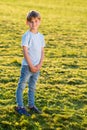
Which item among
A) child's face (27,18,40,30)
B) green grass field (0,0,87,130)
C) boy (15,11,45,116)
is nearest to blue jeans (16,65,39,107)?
boy (15,11,45,116)

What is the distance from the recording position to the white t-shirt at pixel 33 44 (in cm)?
714

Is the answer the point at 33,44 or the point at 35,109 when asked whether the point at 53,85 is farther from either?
the point at 33,44

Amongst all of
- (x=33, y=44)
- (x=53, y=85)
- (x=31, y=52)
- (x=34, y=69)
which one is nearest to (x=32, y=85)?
(x=34, y=69)

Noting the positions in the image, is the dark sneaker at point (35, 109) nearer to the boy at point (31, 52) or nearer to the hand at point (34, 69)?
the boy at point (31, 52)

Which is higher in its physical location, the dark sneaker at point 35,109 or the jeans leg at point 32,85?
the jeans leg at point 32,85

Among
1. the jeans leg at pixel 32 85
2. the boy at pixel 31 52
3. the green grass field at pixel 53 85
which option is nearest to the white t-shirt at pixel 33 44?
the boy at pixel 31 52

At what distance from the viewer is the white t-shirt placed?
281 inches

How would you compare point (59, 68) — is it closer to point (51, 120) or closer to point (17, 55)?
point (17, 55)

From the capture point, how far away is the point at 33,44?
23.7 feet

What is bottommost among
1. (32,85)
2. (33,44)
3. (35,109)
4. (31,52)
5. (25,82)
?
(35,109)

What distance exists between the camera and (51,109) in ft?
26.8

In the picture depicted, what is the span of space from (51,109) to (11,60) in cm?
512

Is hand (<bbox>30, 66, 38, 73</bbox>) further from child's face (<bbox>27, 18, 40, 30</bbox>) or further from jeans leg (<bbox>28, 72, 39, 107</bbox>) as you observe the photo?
child's face (<bbox>27, 18, 40, 30</bbox>)

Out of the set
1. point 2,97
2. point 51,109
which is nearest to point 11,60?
point 2,97
